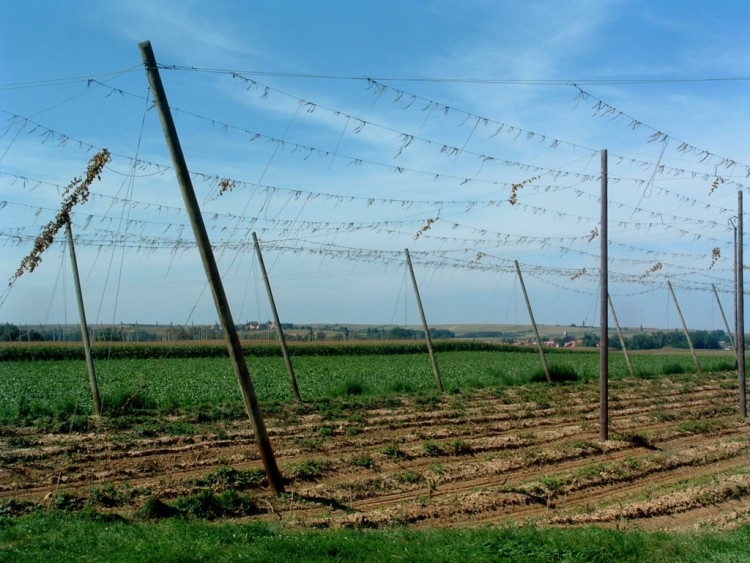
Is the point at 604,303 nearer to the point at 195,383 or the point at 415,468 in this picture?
the point at 415,468

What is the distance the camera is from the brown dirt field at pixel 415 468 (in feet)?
38.9

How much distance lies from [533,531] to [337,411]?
1201 centimetres

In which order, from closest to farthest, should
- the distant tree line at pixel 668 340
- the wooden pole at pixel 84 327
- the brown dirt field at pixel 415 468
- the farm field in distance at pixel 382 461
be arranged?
the farm field in distance at pixel 382 461 < the brown dirt field at pixel 415 468 < the wooden pole at pixel 84 327 < the distant tree line at pixel 668 340

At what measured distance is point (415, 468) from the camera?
1480 cm

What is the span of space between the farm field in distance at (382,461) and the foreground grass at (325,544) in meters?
1.39

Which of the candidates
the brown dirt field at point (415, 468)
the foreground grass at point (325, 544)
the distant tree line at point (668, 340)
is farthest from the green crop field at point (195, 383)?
the distant tree line at point (668, 340)

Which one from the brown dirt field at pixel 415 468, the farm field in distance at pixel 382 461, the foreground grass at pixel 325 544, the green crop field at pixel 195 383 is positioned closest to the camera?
the foreground grass at pixel 325 544

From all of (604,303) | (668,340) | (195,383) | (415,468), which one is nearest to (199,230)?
(415,468)

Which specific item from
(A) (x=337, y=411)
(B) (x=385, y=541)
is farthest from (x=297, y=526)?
(A) (x=337, y=411)

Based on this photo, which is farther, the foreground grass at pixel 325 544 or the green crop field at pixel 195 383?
the green crop field at pixel 195 383

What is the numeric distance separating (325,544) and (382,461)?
6909 mm

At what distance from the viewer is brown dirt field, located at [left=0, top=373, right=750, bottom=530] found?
38.9 feet

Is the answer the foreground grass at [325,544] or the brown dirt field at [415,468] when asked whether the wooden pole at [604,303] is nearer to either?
the brown dirt field at [415,468]

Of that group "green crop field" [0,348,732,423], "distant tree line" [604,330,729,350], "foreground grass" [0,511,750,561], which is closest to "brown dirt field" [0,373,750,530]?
"foreground grass" [0,511,750,561]
